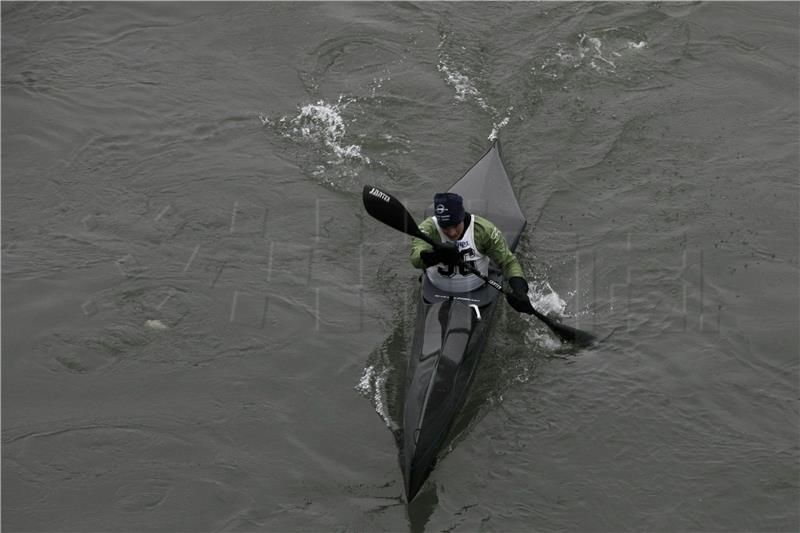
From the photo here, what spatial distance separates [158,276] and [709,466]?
207 inches

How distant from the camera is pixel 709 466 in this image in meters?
6.91

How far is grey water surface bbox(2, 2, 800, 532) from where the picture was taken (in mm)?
6773

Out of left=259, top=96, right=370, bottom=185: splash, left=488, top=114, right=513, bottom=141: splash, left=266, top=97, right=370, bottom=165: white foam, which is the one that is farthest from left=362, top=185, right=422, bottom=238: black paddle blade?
left=488, top=114, right=513, bottom=141: splash

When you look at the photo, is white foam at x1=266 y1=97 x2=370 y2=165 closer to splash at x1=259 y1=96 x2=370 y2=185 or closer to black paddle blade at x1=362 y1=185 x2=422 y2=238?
splash at x1=259 y1=96 x2=370 y2=185

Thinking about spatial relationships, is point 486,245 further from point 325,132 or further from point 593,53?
point 593,53

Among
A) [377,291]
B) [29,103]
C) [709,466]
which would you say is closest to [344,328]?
[377,291]

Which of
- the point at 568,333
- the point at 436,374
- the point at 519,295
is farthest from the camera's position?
the point at 568,333

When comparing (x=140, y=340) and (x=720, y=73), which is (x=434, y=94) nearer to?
(x=720, y=73)

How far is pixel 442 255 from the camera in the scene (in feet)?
23.7

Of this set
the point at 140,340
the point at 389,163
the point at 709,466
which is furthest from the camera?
the point at 389,163

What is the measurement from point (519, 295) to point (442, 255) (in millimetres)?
720

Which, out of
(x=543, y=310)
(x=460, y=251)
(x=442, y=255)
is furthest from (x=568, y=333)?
(x=442, y=255)

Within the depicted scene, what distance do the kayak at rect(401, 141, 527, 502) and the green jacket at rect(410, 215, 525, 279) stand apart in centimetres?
29

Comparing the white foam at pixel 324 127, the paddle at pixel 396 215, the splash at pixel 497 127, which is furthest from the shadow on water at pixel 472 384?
the splash at pixel 497 127
